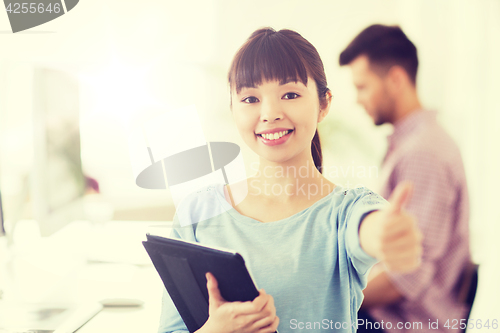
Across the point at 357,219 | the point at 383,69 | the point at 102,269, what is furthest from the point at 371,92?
the point at 102,269

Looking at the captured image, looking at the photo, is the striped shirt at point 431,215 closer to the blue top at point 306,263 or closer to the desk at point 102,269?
the blue top at point 306,263

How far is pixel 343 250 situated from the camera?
0.73 meters

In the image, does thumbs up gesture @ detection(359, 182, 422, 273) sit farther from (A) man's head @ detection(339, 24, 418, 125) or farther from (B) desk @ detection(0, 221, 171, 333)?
(B) desk @ detection(0, 221, 171, 333)

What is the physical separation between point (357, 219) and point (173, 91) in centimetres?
59

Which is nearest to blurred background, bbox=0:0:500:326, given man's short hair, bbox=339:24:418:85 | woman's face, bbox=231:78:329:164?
man's short hair, bbox=339:24:418:85

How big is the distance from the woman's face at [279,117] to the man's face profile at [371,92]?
197 millimetres

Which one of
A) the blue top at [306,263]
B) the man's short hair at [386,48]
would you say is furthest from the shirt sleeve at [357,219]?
the man's short hair at [386,48]

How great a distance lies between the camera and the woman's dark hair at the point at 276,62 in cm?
75

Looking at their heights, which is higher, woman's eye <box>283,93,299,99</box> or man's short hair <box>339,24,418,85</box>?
man's short hair <box>339,24,418,85</box>

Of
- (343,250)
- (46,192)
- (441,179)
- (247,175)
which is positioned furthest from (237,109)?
(46,192)

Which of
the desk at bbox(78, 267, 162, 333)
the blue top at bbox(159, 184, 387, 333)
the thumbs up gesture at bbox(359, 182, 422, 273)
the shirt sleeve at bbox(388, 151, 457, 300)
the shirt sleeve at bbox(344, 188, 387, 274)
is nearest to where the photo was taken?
the thumbs up gesture at bbox(359, 182, 422, 273)

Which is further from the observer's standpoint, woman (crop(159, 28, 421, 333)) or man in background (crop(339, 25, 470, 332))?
man in background (crop(339, 25, 470, 332))

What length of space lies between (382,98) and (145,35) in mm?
634

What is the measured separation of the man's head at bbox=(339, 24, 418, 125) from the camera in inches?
36.5
